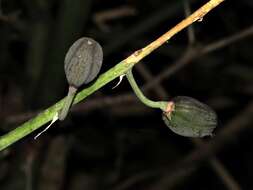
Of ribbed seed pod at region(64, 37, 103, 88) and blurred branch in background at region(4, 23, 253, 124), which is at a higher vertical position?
ribbed seed pod at region(64, 37, 103, 88)

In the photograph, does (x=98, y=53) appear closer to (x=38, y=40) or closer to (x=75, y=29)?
(x=75, y=29)

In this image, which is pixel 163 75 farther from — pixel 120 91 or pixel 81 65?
pixel 81 65

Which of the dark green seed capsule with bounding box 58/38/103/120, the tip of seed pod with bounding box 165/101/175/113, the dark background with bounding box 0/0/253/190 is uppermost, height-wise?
the dark green seed capsule with bounding box 58/38/103/120

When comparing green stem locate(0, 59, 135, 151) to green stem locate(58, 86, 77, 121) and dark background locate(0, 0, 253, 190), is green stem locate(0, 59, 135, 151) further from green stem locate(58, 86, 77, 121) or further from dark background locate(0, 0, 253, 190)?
dark background locate(0, 0, 253, 190)

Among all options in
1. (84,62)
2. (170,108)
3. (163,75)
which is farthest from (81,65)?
(163,75)

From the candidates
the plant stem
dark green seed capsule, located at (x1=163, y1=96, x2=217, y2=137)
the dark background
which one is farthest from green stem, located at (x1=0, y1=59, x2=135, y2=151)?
the dark background

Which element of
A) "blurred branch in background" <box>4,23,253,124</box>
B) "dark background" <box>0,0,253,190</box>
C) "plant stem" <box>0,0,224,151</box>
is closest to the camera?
"plant stem" <box>0,0,224,151</box>

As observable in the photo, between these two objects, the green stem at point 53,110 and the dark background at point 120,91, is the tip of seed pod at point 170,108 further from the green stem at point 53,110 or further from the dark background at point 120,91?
the dark background at point 120,91
